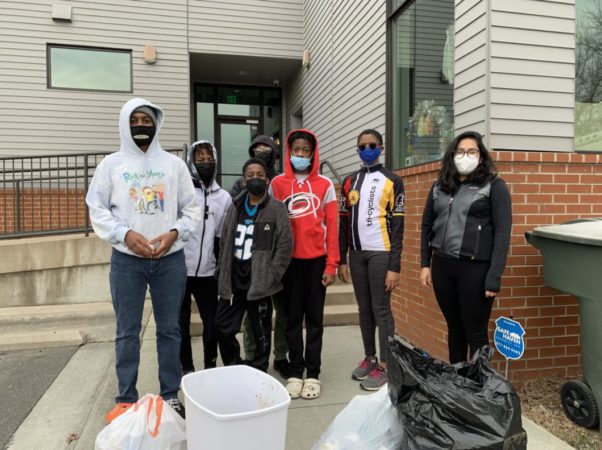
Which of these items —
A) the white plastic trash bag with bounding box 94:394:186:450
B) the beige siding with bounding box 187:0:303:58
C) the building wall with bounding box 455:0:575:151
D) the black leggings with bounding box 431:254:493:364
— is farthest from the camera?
the beige siding with bounding box 187:0:303:58

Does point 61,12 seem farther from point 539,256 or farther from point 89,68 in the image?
point 539,256

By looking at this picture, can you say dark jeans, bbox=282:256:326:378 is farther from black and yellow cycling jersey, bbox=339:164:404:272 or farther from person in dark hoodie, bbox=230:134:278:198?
person in dark hoodie, bbox=230:134:278:198

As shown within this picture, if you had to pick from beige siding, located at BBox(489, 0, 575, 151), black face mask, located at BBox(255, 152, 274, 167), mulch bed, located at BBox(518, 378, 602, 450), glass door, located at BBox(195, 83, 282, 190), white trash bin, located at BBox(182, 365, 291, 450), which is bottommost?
mulch bed, located at BBox(518, 378, 602, 450)

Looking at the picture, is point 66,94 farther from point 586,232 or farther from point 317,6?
point 586,232

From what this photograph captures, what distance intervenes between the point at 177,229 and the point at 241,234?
1.76ft

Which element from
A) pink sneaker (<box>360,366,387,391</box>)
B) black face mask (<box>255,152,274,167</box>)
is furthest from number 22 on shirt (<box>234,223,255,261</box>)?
pink sneaker (<box>360,366,387,391</box>)

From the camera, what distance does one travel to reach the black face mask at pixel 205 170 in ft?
10.5

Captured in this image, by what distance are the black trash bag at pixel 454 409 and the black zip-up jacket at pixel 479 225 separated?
35.0 inches

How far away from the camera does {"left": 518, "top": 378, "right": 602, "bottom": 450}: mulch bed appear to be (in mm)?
2741

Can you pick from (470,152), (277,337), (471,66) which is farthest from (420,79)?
(277,337)

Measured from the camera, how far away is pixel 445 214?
118 inches

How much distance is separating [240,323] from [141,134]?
142 cm

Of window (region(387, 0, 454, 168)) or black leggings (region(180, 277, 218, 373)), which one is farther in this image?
window (region(387, 0, 454, 168))

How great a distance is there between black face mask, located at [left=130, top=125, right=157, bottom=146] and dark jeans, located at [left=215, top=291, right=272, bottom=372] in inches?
46.0
